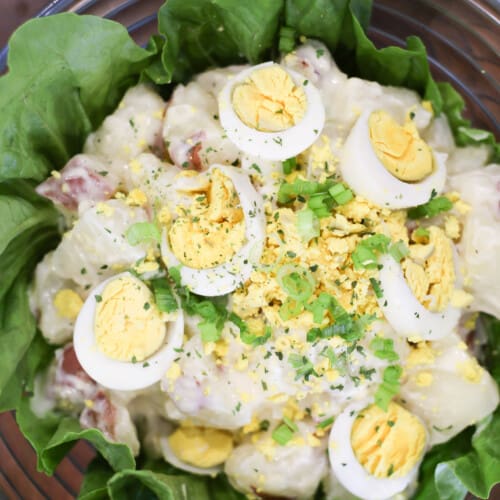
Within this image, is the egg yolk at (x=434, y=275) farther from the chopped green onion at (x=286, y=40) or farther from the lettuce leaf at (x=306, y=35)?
the chopped green onion at (x=286, y=40)

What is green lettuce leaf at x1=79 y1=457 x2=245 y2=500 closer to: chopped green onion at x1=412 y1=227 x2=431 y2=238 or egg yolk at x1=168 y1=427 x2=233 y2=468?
egg yolk at x1=168 y1=427 x2=233 y2=468

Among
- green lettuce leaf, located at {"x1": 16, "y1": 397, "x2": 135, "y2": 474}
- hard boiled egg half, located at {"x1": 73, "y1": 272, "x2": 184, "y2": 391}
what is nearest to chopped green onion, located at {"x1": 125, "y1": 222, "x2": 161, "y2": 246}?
hard boiled egg half, located at {"x1": 73, "y1": 272, "x2": 184, "y2": 391}

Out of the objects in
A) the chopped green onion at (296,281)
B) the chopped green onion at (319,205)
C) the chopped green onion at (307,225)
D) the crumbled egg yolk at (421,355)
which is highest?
the chopped green onion at (319,205)

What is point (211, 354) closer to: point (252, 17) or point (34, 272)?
point (34, 272)

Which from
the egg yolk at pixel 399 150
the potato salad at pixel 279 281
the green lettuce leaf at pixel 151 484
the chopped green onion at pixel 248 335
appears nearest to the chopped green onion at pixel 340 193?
the potato salad at pixel 279 281

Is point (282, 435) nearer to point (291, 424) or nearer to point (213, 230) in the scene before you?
point (291, 424)
